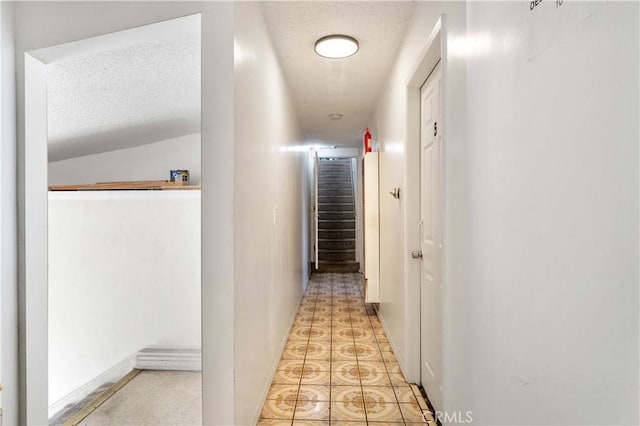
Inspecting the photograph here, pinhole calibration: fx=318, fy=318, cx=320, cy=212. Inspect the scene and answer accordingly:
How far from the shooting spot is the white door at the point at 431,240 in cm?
175

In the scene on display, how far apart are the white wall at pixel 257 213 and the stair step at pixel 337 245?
3.63m

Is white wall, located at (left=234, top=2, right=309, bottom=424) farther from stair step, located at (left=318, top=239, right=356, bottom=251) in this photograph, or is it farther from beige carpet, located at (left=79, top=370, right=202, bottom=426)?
stair step, located at (left=318, top=239, right=356, bottom=251)

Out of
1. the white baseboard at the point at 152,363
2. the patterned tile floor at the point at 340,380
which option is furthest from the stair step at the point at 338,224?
the white baseboard at the point at 152,363

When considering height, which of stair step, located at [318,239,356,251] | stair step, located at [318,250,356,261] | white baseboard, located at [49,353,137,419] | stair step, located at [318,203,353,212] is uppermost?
stair step, located at [318,203,353,212]

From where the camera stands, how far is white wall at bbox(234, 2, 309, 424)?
141 cm

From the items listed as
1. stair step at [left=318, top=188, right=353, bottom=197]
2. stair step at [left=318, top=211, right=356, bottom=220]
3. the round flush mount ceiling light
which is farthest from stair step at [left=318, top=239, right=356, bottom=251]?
the round flush mount ceiling light

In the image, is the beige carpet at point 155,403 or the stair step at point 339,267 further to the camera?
the stair step at point 339,267

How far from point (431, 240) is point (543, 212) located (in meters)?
1.11

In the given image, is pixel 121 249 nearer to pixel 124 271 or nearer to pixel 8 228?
pixel 124 271

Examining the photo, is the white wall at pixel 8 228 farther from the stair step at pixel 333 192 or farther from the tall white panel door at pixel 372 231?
the stair step at pixel 333 192

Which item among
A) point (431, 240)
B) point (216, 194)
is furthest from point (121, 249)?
point (431, 240)

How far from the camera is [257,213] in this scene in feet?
5.83

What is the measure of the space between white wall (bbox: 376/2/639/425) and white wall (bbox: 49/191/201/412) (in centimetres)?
239

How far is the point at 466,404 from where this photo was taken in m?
1.20
